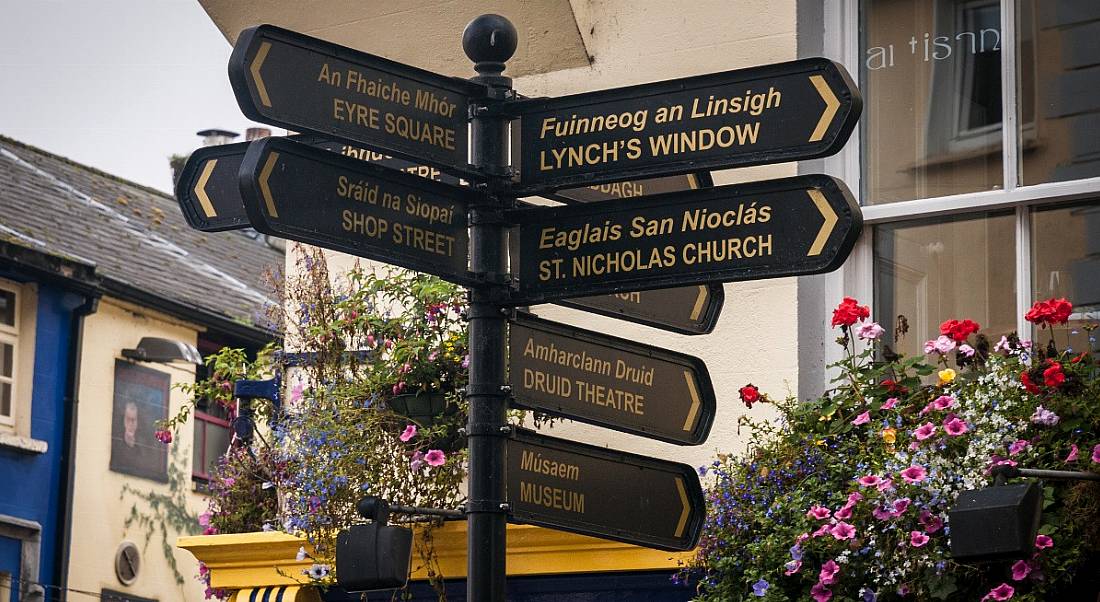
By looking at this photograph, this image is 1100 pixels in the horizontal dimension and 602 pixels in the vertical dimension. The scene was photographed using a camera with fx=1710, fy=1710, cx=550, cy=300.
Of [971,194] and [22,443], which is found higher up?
[22,443]

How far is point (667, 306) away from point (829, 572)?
41.1 inches

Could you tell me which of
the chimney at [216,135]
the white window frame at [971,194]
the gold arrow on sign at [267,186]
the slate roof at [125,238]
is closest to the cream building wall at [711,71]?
the white window frame at [971,194]

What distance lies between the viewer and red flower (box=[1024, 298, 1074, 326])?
5617 mm

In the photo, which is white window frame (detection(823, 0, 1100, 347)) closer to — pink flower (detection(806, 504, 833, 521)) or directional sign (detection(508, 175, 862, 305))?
pink flower (detection(806, 504, 833, 521))

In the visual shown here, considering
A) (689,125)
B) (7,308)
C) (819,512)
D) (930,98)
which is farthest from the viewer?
(7,308)

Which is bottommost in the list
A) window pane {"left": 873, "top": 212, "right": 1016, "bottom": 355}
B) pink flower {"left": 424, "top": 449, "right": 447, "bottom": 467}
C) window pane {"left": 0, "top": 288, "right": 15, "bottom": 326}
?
pink flower {"left": 424, "top": 449, "right": 447, "bottom": 467}

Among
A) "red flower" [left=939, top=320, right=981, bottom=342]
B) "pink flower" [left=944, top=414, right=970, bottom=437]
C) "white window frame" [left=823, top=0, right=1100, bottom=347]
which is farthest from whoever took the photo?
"white window frame" [left=823, top=0, right=1100, bottom=347]

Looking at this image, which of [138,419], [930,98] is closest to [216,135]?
[138,419]

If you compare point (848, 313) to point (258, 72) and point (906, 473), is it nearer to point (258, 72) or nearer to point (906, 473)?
point (906, 473)

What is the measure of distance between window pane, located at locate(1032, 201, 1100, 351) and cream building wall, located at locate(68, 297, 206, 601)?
15158 millimetres

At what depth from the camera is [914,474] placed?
18.0 feet

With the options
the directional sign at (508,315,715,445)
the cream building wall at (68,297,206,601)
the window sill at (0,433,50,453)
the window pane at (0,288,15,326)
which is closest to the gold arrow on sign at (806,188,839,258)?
the directional sign at (508,315,715,445)

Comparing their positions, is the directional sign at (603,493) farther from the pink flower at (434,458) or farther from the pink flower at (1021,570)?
the pink flower at (434,458)

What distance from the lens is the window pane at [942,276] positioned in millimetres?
6348
